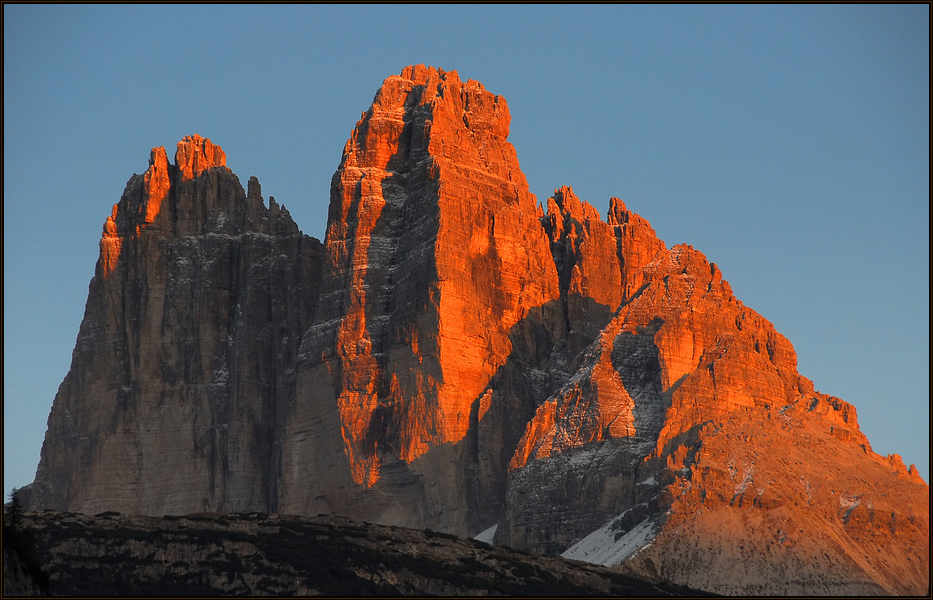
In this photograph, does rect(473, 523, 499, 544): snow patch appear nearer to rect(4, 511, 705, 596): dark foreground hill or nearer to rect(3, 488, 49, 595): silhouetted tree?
rect(4, 511, 705, 596): dark foreground hill

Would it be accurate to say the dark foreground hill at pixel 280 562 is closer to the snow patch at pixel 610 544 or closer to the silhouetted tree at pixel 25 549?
the silhouetted tree at pixel 25 549

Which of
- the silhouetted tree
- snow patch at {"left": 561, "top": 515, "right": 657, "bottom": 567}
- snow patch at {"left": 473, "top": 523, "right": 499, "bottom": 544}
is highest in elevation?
snow patch at {"left": 473, "top": 523, "right": 499, "bottom": 544}

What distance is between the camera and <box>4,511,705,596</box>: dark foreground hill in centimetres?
14162

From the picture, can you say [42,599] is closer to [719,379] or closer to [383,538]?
[383,538]

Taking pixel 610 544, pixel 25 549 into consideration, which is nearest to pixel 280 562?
pixel 25 549

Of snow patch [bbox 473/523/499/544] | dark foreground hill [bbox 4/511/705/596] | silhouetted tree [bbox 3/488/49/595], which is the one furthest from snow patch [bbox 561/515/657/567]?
silhouetted tree [bbox 3/488/49/595]

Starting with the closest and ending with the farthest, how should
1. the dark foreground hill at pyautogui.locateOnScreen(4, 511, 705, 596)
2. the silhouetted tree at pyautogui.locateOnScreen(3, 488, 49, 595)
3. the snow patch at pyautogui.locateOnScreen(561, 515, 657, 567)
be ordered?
the silhouetted tree at pyautogui.locateOnScreen(3, 488, 49, 595) → the dark foreground hill at pyautogui.locateOnScreen(4, 511, 705, 596) → the snow patch at pyautogui.locateOnScreen(561, 515, 657, 567)

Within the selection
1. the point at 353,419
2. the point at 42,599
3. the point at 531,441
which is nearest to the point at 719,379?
the point at 531,441

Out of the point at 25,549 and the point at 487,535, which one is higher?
the point at 487,535

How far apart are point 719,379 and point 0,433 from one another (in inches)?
4435

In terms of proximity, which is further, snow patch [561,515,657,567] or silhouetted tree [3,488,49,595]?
snow patch [561,515,657,567]

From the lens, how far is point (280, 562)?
489 ft

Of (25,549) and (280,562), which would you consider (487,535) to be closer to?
(280,562)

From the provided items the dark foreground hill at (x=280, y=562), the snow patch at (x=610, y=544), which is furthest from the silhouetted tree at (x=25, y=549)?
the snow patch at (x=610, y=544)
